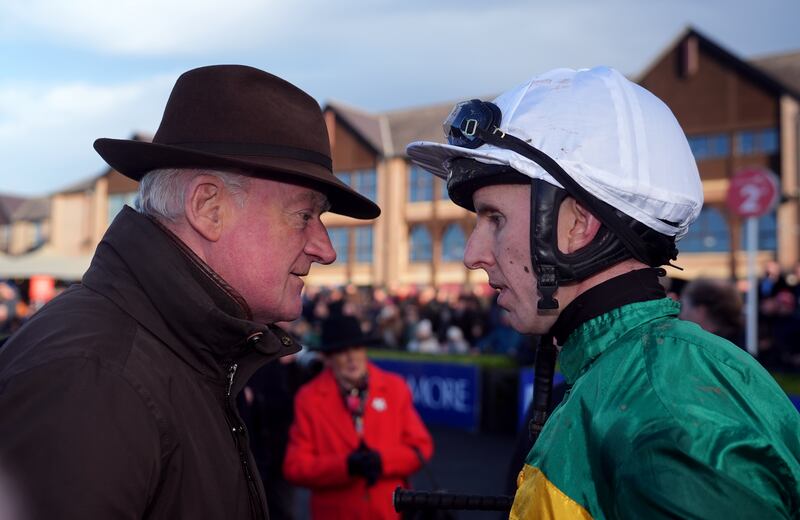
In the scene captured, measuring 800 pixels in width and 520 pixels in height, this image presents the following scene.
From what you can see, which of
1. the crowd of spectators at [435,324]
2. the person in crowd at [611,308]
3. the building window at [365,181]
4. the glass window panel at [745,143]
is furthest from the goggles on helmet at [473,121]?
the building window at [365,181]

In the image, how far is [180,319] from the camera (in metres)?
1.84

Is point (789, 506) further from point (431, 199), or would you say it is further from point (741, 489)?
point (431, 199)

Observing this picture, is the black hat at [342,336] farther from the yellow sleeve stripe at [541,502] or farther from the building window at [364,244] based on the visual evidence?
the building window at [364,244]

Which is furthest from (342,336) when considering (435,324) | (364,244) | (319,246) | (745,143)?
(364,244)

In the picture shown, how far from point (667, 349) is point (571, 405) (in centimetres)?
22

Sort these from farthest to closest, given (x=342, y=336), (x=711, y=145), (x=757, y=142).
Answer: (x=711, y=145), (x=757, y=142), (x=342, y=336)

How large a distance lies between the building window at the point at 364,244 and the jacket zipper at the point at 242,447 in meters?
38.8

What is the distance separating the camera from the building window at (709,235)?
1235 inches

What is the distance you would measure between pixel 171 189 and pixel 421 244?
3749 centimetres

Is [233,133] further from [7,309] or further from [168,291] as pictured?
[7,309]

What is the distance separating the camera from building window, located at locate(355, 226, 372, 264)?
4097 cm

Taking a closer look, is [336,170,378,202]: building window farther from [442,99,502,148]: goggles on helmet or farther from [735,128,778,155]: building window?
[442,99,502,148]: goggles on helmet

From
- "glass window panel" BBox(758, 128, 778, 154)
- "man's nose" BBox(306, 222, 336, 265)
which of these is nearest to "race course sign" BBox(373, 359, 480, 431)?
"man's nose" BBox(306, 222, 336, 265)

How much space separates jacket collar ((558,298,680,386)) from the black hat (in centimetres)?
351
